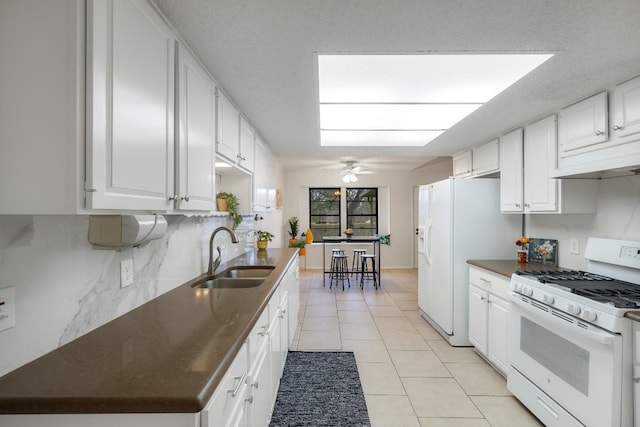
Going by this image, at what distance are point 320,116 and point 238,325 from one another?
80.6 inches

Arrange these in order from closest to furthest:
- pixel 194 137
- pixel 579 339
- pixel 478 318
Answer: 1. pixel 194 137
2. pixel 579 339
3. pixel 478 318

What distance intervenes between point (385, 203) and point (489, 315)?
481cm

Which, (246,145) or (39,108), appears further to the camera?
(246,145)

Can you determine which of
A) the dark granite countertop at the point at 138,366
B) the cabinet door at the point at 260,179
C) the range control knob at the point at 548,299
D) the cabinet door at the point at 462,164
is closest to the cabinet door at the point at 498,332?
the range control knob at the point at 548,299

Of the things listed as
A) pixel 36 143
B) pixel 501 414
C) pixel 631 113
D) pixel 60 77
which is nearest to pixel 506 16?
pixel 631 113

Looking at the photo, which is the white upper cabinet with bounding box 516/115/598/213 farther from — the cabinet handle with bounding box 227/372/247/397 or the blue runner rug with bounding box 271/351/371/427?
the cabinet handle with bounding box 227/372/247/397

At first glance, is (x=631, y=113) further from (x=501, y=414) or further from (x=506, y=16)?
(x=501, y=414)

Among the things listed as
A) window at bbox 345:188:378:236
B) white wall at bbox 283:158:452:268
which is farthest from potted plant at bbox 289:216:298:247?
window at bbox 345:188:378:236

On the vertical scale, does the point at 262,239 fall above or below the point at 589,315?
above

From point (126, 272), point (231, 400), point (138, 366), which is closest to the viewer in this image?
point (138, 366)

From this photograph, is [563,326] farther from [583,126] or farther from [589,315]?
[583,126]

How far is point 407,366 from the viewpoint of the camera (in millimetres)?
2836

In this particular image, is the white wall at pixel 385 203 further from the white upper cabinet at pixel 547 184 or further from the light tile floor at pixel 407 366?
the white upper cabinet at pixel 547 184

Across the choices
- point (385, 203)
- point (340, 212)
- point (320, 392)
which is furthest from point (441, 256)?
point (340, 212)
